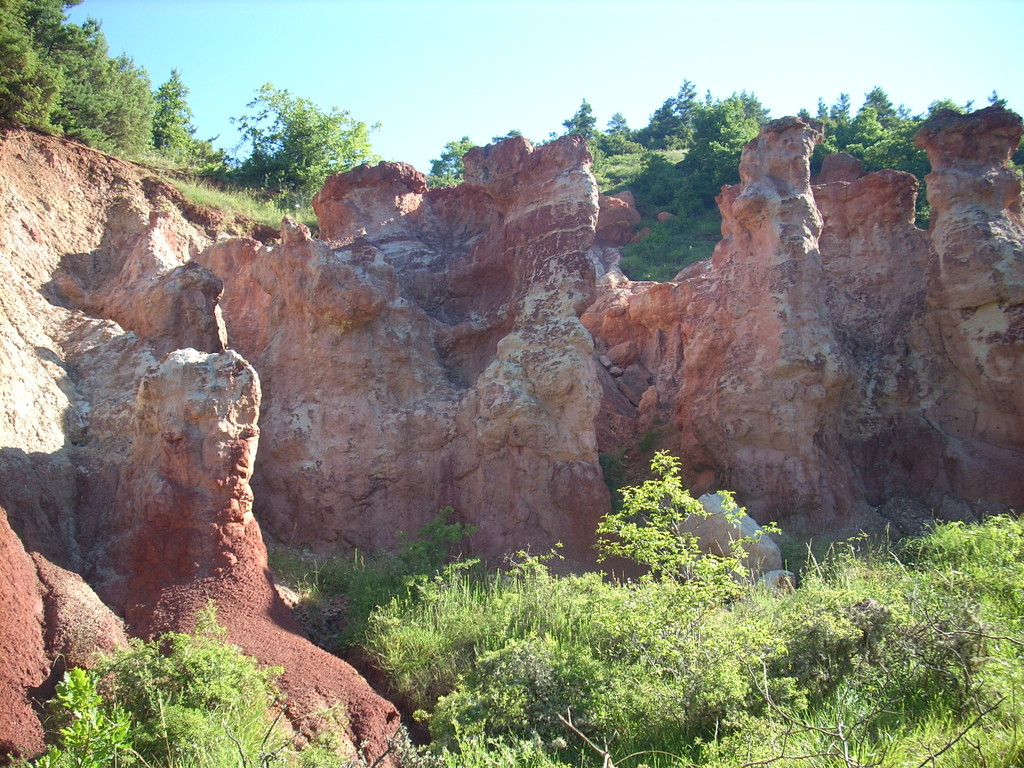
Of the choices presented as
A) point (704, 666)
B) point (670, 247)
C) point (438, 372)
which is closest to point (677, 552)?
point (704, 666)

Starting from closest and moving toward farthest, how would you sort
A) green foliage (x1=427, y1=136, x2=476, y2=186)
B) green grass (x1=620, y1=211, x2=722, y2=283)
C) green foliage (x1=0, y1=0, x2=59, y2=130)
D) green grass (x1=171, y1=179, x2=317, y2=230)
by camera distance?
green foliage (x1=0, y1=0, x2=59, y2=130), green grass (x1=171, y1=179, x2=317, y2=230), green grass (x1=620, y1=211, x2=722, y2=283), green foliage (x1=427, y1=136, x2=476, y2=186)

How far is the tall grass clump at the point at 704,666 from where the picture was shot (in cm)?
532

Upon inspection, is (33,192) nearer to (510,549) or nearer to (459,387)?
(459,387)

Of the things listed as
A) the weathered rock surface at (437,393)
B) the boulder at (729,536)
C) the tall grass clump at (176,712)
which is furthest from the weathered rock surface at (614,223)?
the tall grass clump at (176,712)

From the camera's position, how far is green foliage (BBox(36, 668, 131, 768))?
4785mm

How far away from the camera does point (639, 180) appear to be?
30281mm

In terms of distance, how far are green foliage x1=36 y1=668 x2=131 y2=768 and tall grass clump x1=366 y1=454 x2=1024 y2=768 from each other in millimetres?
1942

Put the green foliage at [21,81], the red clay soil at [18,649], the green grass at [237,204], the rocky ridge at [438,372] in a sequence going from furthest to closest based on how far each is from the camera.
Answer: the green grass at [237,204], the green foliage at [21,81], the rocky ridge at [438,372], the red clay soil at [18,649]

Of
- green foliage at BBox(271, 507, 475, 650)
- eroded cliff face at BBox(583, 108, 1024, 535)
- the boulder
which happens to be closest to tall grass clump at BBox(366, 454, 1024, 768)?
green foliage at BBox(271, 507, 475, 650)

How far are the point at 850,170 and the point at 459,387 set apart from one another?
13.7m

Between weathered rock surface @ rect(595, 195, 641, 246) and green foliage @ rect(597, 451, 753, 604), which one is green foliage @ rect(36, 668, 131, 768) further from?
weathered rock surface @ rect(595, 195, 641, 246)

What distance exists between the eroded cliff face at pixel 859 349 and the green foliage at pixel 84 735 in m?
7.81

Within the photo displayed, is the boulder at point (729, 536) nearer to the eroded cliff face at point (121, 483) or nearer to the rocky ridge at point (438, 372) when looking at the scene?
the rocky ridge at point (438, 372)

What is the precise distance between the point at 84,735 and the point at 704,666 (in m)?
3.85
